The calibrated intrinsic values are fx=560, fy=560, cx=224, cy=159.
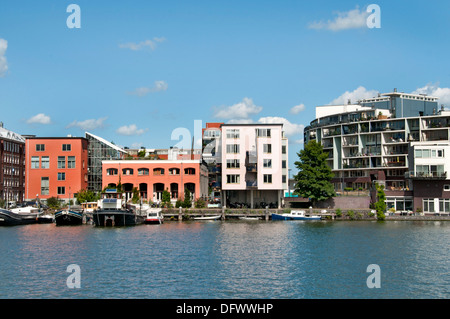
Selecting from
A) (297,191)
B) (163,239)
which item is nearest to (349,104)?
(297,191)

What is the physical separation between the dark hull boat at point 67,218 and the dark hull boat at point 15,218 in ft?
25.4

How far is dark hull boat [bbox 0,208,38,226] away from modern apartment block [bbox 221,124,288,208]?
35.1m

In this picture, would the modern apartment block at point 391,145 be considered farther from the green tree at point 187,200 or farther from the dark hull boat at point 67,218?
the dark hull boat at point 67,218

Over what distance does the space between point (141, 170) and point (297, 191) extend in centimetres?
3190

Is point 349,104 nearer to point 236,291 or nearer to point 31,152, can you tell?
point 31,152

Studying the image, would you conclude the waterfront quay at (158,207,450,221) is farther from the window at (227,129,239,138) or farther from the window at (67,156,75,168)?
the window at (67,156,75,168)

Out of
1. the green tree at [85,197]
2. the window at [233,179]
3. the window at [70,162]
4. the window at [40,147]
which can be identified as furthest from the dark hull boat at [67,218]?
the window at [40,147]

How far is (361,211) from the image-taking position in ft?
A: 339

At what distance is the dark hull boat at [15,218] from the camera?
300 ft

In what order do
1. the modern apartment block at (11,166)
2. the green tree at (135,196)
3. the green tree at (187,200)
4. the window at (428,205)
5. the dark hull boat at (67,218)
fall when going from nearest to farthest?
the dark hull boat at (67,218)
the green tree at (135,196)
the green tree at (187,200)
the window at (428,205)
the modern apartment block at (11,166)

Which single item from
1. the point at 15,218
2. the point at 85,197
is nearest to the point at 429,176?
the point at 85,197

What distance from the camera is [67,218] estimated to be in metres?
90.0

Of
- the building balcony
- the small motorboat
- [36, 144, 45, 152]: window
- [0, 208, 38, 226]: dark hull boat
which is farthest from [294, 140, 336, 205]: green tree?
[36, 144, 45, 152]: window

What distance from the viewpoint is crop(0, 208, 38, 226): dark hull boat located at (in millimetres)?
91312
